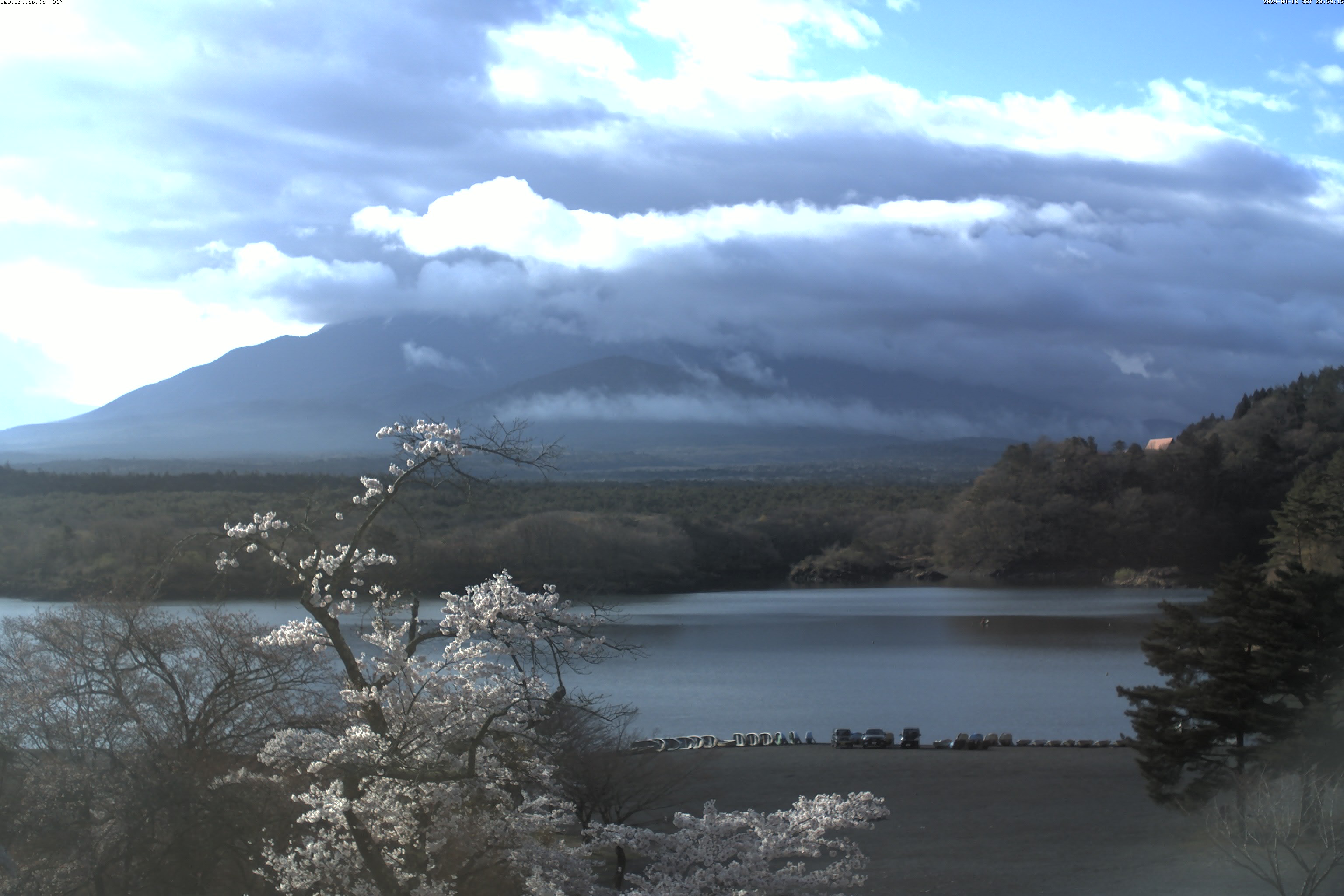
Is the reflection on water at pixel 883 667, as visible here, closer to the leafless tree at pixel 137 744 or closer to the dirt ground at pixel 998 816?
the dirt ground at pixel 998 816

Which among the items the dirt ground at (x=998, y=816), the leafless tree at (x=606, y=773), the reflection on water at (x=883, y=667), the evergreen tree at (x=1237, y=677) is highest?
the evergreen tree at (x=1237, y=677)

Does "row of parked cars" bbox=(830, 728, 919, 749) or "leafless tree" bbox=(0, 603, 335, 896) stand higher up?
"leafless tree" bbox=(0, 603, 335, 896)


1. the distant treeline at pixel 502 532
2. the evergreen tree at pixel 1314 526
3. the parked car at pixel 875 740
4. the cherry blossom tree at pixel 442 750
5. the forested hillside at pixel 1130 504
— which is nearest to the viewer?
the cherry blossom tree at pixel 442 750

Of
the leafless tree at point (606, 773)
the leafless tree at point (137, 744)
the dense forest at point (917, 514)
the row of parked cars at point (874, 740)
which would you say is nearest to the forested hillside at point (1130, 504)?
the dense forest at point (917, 514)

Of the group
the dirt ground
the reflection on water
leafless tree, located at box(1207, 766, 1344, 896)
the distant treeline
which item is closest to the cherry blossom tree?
the distant treeline

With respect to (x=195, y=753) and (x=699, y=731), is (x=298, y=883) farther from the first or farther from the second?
A: (x=699, y=731)

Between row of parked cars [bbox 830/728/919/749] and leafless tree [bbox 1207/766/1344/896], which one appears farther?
row of parked cars [bbox 830/728/919/749]

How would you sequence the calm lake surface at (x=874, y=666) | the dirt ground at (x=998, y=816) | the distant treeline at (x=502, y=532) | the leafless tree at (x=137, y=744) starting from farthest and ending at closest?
the calm lake surface at (x=874, y=666)
the distant treeline at (x=502, y=532)
the dirt ground at (x=998, y=816)
the leafless tree at (x=137, y=744)

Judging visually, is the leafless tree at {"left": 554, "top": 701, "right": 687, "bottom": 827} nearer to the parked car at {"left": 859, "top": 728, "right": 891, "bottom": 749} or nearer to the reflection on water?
the reflection on water
